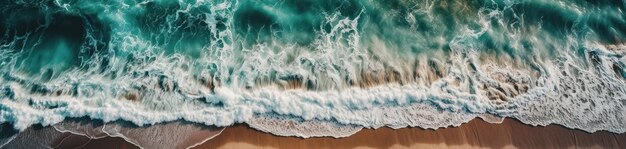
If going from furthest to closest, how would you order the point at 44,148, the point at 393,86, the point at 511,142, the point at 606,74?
the point at 606,74, the point at 393,86, the point at 511,142, the point at 44,148

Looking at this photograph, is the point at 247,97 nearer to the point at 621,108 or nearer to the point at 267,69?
the point at 267,69

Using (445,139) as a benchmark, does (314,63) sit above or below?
above

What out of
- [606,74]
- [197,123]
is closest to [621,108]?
[606,74]

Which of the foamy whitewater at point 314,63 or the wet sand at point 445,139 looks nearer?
the wet sand at point 445,139

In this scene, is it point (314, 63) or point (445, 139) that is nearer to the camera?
point (445, 139)

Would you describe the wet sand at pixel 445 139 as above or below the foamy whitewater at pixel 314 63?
below

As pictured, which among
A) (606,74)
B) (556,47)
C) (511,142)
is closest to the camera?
(511,142)
